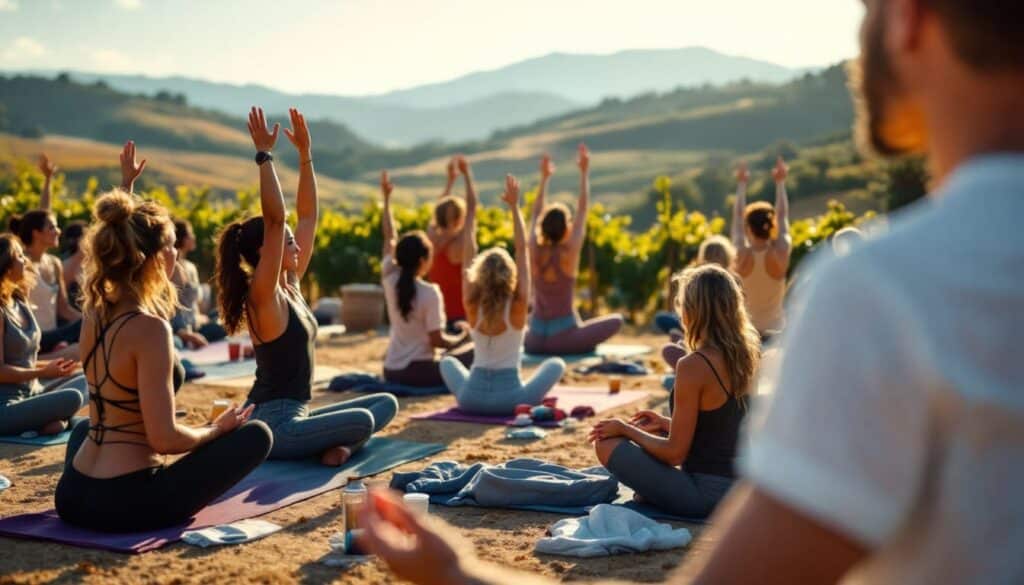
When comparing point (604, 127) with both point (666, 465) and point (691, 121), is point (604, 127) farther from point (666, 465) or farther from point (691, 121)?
point (666, 465)

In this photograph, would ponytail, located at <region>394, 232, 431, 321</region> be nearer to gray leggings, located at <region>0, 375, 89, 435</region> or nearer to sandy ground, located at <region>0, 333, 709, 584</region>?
sandy ground, located at <region>0, 333, 709, 584</region>

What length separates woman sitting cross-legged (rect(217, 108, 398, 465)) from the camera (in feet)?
20.6

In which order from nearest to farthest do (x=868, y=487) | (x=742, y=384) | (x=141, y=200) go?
(x=868, y=487) → (x=141, y=200) → (x=742, y=384)

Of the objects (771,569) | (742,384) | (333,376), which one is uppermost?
(771,569)

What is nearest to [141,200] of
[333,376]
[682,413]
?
[682,413]

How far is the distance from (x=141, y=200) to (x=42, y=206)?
6.14 metres

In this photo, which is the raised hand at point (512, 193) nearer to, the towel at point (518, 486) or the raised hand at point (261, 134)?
the towel at point (518, 486)

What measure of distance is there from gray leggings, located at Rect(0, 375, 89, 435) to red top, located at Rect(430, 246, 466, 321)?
4.52m

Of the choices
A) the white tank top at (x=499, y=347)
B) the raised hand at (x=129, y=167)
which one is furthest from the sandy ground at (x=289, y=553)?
the raised hand at (x=129, y=167)

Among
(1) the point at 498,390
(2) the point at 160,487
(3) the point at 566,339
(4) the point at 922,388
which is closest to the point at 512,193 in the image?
(1) the point at 498,390

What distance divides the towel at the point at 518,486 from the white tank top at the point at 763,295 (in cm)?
388

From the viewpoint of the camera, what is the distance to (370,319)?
50.1 feet

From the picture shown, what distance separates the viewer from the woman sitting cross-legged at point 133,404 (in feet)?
17.0

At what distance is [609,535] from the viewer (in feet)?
18.4
